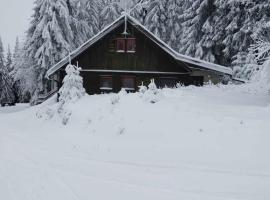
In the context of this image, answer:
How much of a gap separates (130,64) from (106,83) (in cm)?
232

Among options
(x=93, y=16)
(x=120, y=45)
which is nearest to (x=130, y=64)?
(x=120, y=45)

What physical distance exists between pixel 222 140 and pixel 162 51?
58.7 ft

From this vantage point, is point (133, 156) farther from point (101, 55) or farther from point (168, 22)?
point (168, 22)

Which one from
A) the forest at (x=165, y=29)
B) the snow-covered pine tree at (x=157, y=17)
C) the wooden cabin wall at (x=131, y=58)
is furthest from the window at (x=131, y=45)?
the snow-covered pine tree at (x=157, y=17)

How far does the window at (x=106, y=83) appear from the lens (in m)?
29.8

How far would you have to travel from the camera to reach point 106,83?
30.0 meters

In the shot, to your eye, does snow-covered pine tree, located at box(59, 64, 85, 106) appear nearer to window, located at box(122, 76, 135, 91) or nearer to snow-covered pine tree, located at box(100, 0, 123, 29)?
window, located at box(122, 76, 135, 91)

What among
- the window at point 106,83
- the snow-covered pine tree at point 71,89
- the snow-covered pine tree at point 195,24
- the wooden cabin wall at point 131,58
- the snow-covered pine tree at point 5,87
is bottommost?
the snow-covered pine tree at point 5,87

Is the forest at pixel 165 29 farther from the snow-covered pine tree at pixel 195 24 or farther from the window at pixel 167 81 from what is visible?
the window at pixel 167 81

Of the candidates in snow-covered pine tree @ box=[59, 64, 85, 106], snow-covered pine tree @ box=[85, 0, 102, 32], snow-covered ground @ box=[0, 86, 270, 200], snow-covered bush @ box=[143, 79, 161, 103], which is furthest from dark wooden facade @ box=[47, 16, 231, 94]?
snow-covered pine tree @ box=[85, 0, 102, 32]

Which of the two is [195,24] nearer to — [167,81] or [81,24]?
[167,81]

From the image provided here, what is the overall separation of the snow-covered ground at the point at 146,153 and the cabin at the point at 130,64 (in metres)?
11.5

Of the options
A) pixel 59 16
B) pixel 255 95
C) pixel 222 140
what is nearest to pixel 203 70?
pixel 255 95

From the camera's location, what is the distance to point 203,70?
2886 centimetres
